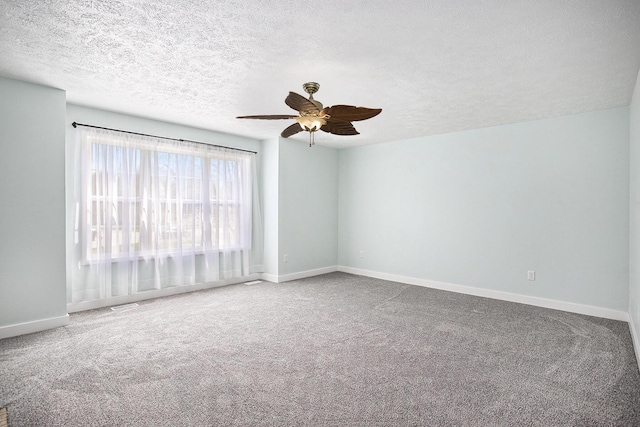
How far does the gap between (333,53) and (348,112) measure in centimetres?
47

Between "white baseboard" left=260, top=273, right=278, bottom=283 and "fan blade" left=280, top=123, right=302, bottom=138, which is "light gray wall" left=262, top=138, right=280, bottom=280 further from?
"fan blade" left=280, top=123, right=302, bottom=138

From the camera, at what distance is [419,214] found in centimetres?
567

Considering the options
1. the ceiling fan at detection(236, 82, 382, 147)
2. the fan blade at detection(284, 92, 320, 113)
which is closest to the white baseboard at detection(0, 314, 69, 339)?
the ceiling fan at detection(236, 82, 382, 147)

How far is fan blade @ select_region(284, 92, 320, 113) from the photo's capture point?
265cm

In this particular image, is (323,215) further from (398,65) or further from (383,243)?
(398,65)

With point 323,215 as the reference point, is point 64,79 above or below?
above

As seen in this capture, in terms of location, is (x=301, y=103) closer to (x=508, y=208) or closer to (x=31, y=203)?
(x=31, y=203)

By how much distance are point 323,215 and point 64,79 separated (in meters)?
4.31

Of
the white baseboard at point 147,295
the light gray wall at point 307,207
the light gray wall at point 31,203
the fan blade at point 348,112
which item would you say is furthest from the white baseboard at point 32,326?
the fan blade at point 348,112

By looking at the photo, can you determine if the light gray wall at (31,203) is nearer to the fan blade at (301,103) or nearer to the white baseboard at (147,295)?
the white baseboard at (147,295)

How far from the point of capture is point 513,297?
465cm

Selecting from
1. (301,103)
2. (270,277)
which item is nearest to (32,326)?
(270,277)

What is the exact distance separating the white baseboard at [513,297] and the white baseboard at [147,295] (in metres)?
2.39

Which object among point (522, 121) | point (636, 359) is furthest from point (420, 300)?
point (522, 121)
